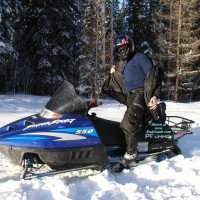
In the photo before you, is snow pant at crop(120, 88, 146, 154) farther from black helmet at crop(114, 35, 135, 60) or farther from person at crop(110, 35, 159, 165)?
black helmet at crop(114, 35, 135, 60)

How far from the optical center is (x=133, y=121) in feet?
13.3

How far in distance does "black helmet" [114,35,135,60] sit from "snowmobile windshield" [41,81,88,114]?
871 millimetres

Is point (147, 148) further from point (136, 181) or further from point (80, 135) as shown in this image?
point (80, 135)

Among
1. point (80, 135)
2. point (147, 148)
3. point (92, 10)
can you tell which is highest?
point (92, 10)

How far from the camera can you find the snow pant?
13.2 feet

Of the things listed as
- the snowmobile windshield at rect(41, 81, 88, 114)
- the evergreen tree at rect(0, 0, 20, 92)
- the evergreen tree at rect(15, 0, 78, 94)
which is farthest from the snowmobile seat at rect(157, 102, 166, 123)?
the evergreen tree at rect(15, 0, 78, 94)

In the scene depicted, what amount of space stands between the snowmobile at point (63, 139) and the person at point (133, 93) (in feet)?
0.68

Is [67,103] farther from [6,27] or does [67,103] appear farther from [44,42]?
[44,42]

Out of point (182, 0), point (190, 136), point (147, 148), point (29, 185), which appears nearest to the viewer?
point (29, 185)

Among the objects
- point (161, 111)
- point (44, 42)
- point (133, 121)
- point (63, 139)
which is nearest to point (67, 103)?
point (63, 139)

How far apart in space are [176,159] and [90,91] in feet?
55.3

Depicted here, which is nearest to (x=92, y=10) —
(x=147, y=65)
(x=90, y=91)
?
(x=90, y=91)

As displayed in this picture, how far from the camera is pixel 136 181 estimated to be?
3.70m

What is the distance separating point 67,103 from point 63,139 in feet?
1.52
